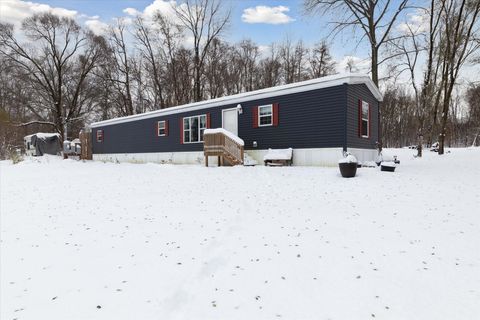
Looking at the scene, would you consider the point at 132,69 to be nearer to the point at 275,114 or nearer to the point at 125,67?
the point at 125,67

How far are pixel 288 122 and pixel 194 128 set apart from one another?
19.6 feet

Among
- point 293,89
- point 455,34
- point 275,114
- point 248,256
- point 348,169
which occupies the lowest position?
point 248,256

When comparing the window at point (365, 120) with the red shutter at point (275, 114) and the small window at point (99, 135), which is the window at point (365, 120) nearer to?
the red shutter at point (275, 114)

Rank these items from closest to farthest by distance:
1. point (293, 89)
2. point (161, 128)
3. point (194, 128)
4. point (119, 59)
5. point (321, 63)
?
point (293, 89), point (194, 128), point (161, 128), point (321, 63), point (119, 59)

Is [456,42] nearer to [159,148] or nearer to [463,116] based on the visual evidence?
[159,148]

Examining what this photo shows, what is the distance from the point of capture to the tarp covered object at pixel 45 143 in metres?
27.1

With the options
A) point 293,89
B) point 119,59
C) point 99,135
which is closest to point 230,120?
point 293,89

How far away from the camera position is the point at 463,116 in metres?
43.8

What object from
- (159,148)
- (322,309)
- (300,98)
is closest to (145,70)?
(159,148)

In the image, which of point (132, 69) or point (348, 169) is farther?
point (132, 69)

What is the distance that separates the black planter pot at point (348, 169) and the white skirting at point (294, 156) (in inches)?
104

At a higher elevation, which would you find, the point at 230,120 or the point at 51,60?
the point at 51,60

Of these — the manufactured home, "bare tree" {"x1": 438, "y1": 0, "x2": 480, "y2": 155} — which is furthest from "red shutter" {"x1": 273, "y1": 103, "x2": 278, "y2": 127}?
"bare tree" {"x1": 438, "y1": 0, "x2": 480, "y2": 155}

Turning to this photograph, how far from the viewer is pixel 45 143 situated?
27422 millimetres
